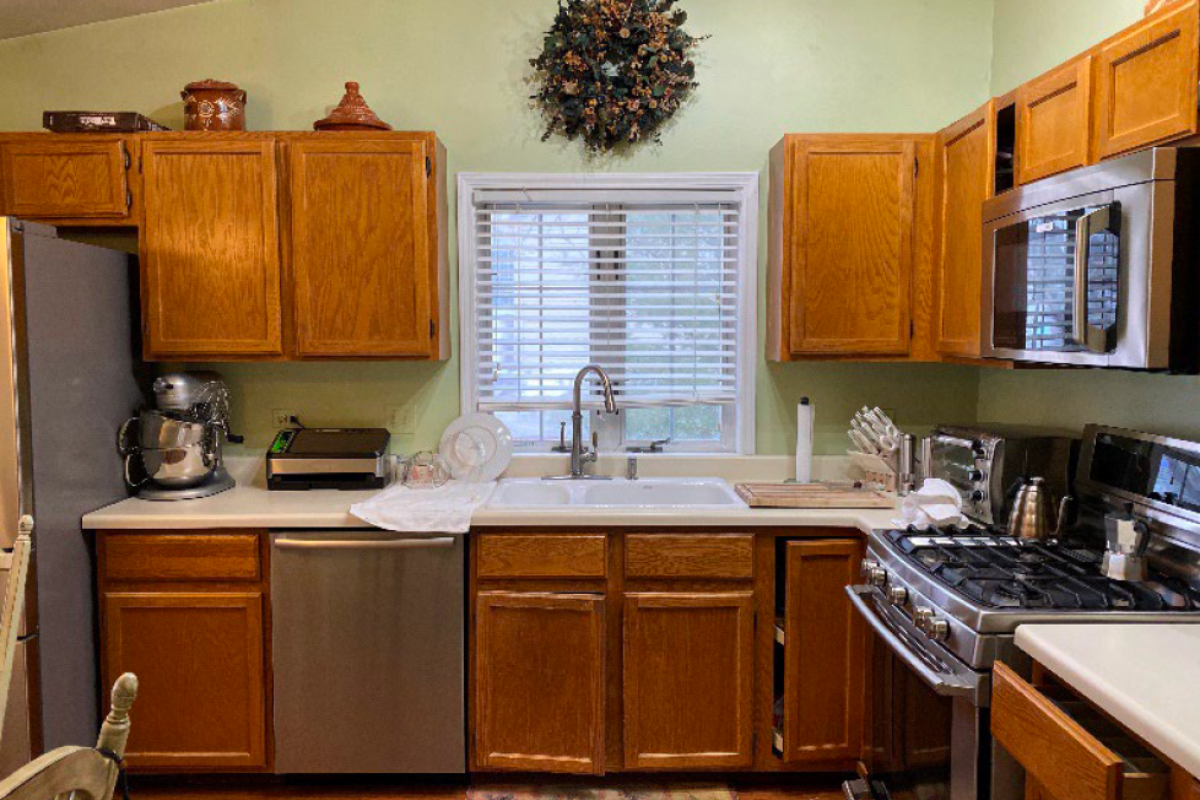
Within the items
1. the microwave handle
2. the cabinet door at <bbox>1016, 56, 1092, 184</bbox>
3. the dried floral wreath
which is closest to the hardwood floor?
the microwave handle

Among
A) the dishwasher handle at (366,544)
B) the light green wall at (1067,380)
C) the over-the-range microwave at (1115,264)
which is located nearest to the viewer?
the over-the-range microwave at (1115,264)

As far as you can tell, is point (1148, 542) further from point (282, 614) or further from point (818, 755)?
point (282, 614)

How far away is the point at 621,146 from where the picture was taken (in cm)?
296

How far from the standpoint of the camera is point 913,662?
1.75m

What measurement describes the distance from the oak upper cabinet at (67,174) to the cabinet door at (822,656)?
2.36 meters

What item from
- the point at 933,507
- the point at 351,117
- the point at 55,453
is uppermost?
the point at 351,117

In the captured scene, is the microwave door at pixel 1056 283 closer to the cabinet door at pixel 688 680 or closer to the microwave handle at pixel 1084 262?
the microwave handle at pixel 1084 262

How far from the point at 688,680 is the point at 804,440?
936mm

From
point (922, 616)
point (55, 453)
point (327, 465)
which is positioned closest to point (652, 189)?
point (327, 465)

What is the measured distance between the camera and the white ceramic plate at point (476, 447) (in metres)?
2.93

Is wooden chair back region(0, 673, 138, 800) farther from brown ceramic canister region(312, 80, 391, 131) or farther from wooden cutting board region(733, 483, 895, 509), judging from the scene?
brown ceramic canister region(312, 80, 391, 131)

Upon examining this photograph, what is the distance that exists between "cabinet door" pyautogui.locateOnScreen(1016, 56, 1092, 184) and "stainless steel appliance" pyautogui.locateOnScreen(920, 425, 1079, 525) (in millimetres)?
682

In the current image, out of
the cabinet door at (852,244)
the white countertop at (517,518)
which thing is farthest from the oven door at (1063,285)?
the white countertop at (517,518)

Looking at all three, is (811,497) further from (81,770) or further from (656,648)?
(81,770)
